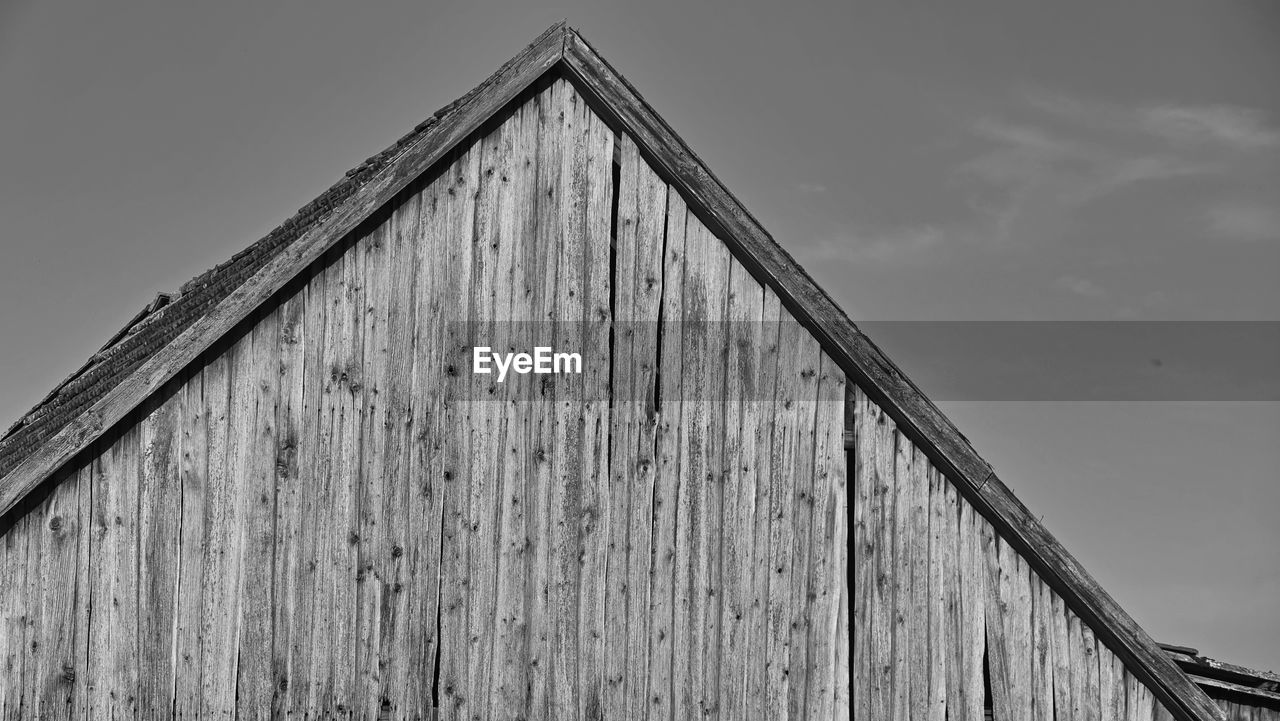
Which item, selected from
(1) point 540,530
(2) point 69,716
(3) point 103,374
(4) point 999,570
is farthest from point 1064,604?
(3) point 103,374

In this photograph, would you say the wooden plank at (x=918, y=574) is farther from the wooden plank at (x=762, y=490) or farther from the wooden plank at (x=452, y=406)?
the wooden plank at (x=452, y=406)

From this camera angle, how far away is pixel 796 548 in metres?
5.82

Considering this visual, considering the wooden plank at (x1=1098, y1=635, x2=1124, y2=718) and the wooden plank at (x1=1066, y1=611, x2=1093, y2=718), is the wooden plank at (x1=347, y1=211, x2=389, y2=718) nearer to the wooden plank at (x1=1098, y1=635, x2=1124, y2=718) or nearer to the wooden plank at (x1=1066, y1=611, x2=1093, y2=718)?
the wooden plank at (x1=1066, y1=611, x2=1093, y2=718)

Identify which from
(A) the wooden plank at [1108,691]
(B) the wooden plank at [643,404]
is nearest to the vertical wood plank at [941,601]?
(A) the wooden plank at [1108,691]

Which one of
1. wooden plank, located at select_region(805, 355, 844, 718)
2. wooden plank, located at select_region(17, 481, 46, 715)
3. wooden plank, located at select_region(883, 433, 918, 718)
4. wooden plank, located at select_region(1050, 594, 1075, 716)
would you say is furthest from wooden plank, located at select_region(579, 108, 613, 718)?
wooden plank, located at select_region(17, 481, 46, 715)

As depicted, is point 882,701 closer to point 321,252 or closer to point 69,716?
point 321,252

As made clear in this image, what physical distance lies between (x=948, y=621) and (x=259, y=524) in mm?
3809

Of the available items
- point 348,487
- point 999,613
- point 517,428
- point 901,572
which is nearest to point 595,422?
point 517,428

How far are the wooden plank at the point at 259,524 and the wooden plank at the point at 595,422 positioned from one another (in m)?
1.71

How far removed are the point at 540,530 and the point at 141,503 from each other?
7.20ft

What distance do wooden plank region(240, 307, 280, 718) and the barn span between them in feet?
0.05

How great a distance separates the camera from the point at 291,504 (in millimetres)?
5863

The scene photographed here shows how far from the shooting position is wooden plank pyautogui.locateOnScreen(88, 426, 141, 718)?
580cm

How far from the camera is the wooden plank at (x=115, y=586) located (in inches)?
229
